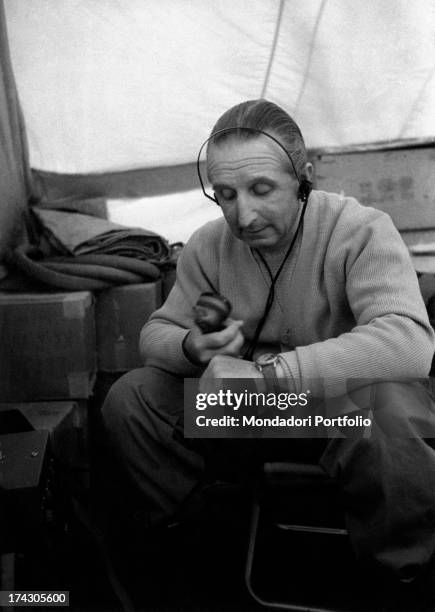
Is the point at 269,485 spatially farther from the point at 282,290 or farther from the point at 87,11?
the point at 87,11

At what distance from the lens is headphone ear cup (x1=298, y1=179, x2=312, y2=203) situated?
1407mm

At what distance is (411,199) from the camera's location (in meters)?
2.73

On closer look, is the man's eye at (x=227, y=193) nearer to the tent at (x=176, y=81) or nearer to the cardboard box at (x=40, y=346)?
the cardboard box at (x=40, y=346)

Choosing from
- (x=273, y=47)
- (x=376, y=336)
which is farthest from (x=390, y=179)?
(x=376, y=336)

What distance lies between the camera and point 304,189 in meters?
1.41

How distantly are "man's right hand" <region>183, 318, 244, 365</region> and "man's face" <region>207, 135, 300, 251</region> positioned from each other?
0.23 metres

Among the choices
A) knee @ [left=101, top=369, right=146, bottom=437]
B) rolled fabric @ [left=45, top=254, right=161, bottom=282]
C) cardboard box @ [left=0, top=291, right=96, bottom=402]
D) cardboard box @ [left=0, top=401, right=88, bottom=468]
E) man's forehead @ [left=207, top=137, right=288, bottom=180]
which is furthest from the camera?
rolled fabric @ [left=45, top=254, right=161, bottom=282]

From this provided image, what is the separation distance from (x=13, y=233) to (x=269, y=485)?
1.64 m

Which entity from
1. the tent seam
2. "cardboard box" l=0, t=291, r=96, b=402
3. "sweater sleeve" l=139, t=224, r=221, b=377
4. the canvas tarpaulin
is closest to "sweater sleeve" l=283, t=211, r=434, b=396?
"sweater sleeve" l=139, t=224, r=221, b=377

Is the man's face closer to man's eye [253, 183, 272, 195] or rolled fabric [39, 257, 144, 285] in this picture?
man's eye [253, 183, 272, 195]

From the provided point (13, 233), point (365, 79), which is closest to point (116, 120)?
point (13, 233)

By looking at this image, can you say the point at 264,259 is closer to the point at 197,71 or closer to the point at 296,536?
the point at 296,536

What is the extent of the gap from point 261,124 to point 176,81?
4.15 ft

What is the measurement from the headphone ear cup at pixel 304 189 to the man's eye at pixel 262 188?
0.26ft
